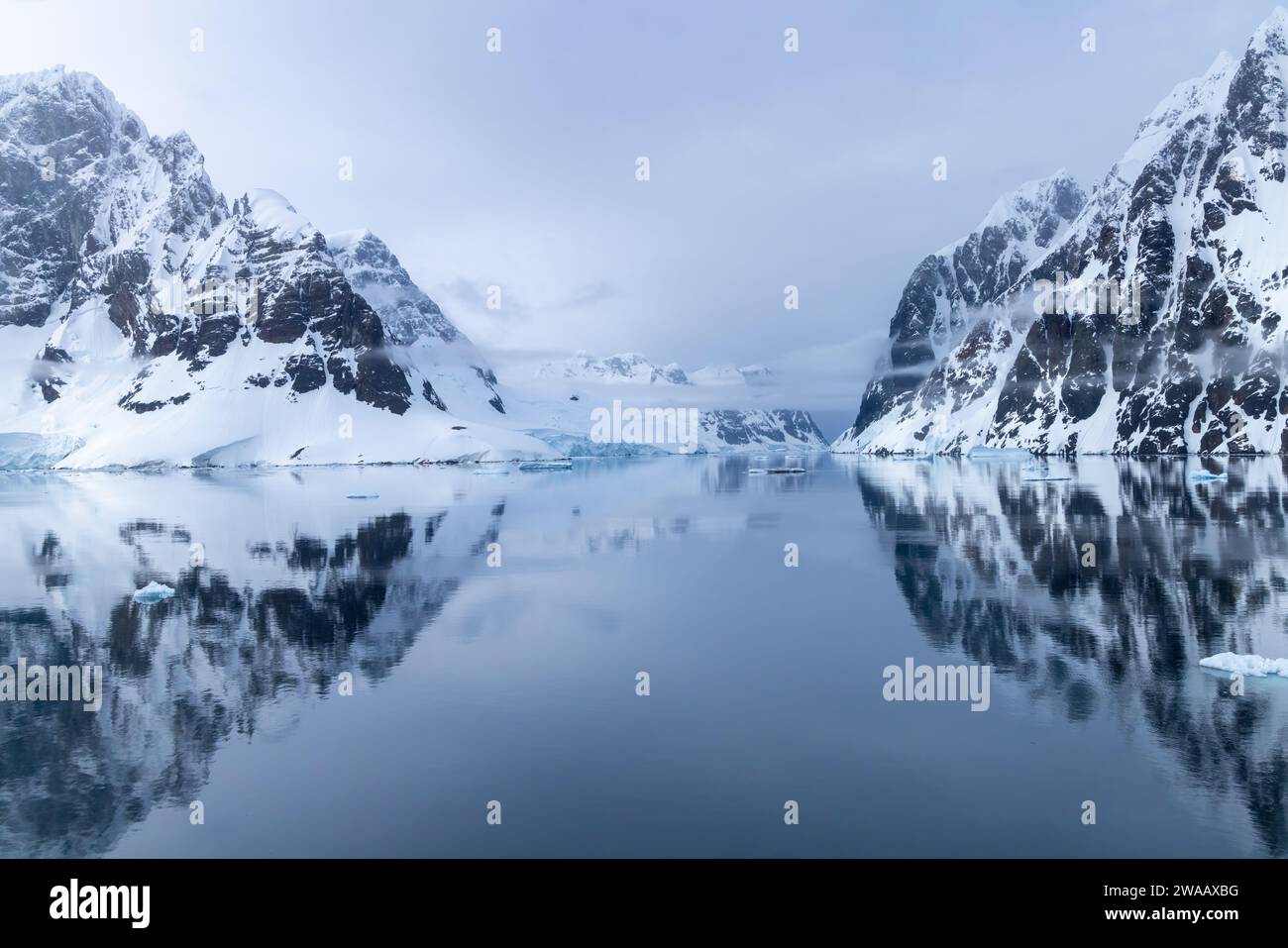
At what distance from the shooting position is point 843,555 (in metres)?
46.0

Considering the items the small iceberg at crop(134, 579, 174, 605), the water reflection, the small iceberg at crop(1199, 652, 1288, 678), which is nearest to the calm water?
the water reflection

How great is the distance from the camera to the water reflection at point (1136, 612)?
17.2m

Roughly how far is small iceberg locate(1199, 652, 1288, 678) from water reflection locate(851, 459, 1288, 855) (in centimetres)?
51

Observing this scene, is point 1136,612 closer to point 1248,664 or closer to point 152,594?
point 1248,664

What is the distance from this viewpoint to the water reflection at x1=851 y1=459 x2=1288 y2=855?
17203mm

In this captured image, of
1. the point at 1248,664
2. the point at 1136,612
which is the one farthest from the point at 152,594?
the point at 1248,664

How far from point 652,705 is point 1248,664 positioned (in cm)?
1500

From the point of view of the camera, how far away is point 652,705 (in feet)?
69.1

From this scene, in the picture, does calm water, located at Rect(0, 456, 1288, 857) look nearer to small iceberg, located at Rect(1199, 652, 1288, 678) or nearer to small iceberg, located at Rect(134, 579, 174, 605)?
small iceberg, located at Rect(1199, 652, 1288, 678)

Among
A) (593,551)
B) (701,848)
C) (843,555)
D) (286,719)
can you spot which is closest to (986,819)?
(701,848)

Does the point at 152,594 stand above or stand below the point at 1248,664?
above

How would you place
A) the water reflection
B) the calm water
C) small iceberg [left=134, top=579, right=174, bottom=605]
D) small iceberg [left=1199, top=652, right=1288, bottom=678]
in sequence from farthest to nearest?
small iceberg [left=134, top=579, right=174, bottom=605]
small iceberg [left=1199, top=652, right=1288, bottom=678]
the water reflection
the calm water

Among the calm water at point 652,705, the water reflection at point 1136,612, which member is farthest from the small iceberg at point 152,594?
the water reflection at point 1136,612
